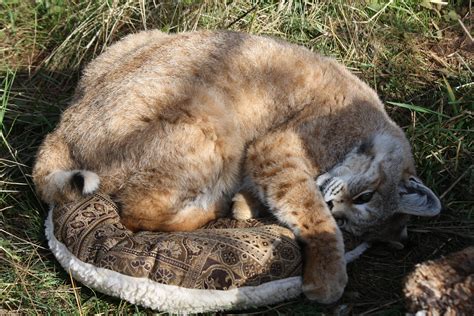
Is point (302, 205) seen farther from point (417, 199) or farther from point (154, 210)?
point (154, 210)

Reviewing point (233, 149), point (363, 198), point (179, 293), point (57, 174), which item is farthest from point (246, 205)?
point (57, 174)

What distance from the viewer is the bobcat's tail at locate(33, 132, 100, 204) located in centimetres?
357

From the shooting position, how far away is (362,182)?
367 cm

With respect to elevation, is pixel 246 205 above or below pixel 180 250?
below

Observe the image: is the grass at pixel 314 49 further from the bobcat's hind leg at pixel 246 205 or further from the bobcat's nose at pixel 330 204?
the bobcat's hind leg at pixel 246 205

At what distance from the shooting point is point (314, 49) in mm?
5027

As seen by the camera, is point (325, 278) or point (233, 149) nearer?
point (325, 278)

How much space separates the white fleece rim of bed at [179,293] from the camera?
320 cm

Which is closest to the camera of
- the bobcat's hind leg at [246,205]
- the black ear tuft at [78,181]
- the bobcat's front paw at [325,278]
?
the bobcat's front paw at [325,278]

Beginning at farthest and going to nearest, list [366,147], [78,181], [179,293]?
[366,147]
[78,181]
[179,293]

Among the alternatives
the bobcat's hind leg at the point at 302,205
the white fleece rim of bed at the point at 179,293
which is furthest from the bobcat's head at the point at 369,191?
the white fleece rim of bed at the point at 179,293

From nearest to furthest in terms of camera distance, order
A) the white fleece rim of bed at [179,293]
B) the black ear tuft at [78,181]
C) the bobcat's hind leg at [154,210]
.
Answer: the white fleece rim of bed at [179,293] → the black ear tuft at [78,181] → the bobcat's hind leg at [154,210]

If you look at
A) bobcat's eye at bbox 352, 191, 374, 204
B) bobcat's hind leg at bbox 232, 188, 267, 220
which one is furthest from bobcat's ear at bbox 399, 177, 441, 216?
bobcat's hind leg at bbox 232, 188, 267, 220

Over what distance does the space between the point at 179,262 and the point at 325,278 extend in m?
0.78
